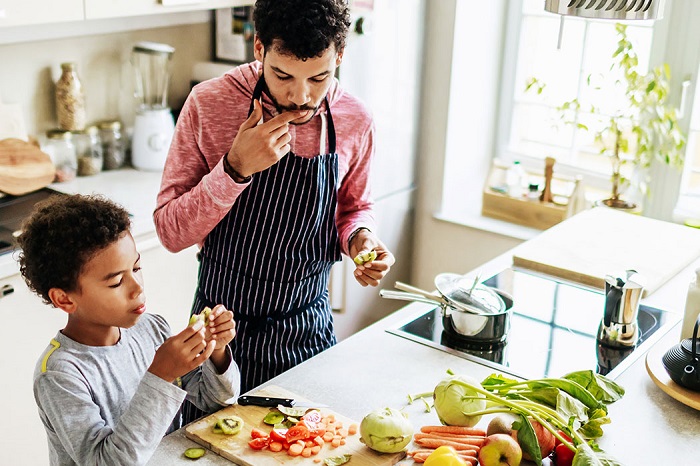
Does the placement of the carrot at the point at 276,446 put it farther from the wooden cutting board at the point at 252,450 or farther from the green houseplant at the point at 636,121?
the green houseplant at the point at 636,121

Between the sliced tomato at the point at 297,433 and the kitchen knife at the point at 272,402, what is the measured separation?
9 cm

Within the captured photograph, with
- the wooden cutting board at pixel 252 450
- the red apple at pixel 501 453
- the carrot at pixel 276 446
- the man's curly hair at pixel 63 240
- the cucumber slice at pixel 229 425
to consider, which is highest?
the man's curly hair at pixel 63 240

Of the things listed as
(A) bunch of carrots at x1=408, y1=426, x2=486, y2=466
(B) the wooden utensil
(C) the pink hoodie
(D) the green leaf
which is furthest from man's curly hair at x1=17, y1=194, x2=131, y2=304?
(B) the wooden utensil

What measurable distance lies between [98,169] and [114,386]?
5.50 ft

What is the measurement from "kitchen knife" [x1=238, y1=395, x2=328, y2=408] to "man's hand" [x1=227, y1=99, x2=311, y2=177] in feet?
1.36

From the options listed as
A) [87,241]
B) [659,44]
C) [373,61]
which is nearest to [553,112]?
[659,44]

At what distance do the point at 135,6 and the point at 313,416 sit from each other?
155 cm

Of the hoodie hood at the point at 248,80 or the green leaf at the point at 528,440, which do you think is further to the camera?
the hoodie hood at the point at 248,80

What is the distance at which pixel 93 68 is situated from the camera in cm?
295

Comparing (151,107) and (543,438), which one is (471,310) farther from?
(151,107)

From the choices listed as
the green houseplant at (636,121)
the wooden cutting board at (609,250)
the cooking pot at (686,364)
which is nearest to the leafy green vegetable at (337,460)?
the cooking pot at (686,364)

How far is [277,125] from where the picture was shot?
1.57 m

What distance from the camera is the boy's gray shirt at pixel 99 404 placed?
4.18 ft

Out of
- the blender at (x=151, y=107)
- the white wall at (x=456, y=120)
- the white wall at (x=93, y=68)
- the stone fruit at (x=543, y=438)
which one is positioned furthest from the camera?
the white wall at (x=456, y=120)
